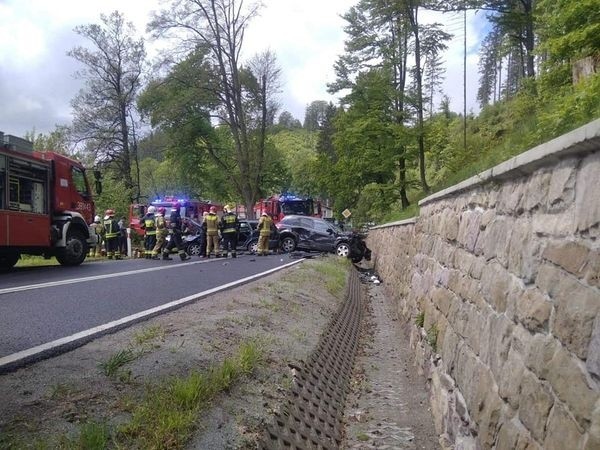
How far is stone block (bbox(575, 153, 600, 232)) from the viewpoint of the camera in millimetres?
2271

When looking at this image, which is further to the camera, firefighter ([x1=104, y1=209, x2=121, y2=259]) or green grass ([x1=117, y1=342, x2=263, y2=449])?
firefighter ([x1=104, y1=209, x2=121, y2=259])

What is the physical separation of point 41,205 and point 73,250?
1731 millimetres

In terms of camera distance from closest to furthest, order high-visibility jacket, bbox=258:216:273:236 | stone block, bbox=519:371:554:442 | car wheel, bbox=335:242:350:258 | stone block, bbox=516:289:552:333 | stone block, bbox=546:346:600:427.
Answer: stone block, bbox=546:346:600:427
stone block, bbox=519:371:554:442
stone block, bbox=516:289:552:333
high-visibility jacket, bbox=258:216:273:236
car wheel, bbox=335:242:350:258

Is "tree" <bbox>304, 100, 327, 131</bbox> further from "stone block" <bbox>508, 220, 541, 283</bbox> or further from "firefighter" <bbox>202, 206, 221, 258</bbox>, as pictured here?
"stone block" <bbox>508, 220, 541, 283</bbox>

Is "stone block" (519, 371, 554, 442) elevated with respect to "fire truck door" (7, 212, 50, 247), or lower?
lower

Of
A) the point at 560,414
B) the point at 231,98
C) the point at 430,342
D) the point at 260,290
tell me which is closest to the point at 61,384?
the point at 560,414

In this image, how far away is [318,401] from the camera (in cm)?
497

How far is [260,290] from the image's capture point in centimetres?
906

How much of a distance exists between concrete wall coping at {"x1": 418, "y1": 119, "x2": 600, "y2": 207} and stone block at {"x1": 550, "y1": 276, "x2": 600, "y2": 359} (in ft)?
2.00

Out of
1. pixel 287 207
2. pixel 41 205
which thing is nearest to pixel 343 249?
pixel 287 207

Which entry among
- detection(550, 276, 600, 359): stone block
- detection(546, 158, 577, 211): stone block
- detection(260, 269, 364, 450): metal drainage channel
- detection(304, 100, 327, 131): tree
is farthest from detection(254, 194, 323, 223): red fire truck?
detection(304, 100, 327, 131): tree

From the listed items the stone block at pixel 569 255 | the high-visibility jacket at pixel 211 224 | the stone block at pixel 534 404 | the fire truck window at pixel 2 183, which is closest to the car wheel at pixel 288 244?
the high-visibility jacket at pixel 211 224

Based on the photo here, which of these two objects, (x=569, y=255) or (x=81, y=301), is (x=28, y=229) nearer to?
(x=81, y=301)

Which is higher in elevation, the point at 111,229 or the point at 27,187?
the point at 27,187
